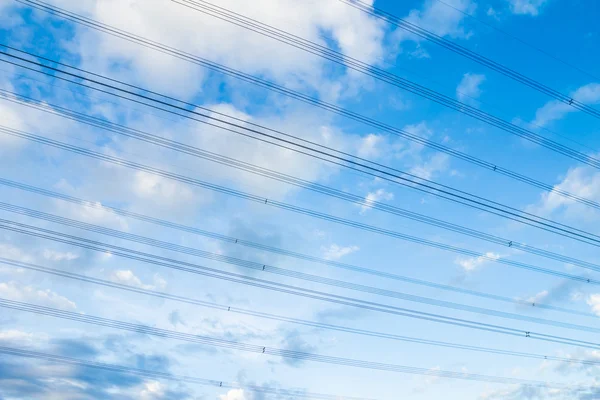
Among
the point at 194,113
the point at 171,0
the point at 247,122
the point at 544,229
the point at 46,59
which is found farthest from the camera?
the point at 544,229

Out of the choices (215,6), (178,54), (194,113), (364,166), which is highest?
(215,6)

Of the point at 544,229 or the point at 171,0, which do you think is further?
the point at 544,229

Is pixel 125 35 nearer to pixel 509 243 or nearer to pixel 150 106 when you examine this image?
pixel 150 106

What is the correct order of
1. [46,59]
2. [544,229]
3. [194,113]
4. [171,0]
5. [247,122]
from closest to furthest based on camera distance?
[46,59] < [194,113] < [247,122] < [171,0] < [544,229]

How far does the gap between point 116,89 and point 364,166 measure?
859 centimetres

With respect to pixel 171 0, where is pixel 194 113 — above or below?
below

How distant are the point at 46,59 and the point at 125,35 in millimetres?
4524

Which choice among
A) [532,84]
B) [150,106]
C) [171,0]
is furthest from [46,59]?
[532,84]

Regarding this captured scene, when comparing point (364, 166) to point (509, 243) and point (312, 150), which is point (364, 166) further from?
point (509, 243)

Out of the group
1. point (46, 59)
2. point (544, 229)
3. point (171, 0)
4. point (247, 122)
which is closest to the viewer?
point (46, 59)

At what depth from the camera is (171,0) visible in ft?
57.2

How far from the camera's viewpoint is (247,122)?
16016mm

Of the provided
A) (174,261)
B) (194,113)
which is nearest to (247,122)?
(194,113)

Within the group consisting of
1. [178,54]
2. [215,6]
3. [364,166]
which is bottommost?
[364,166]
